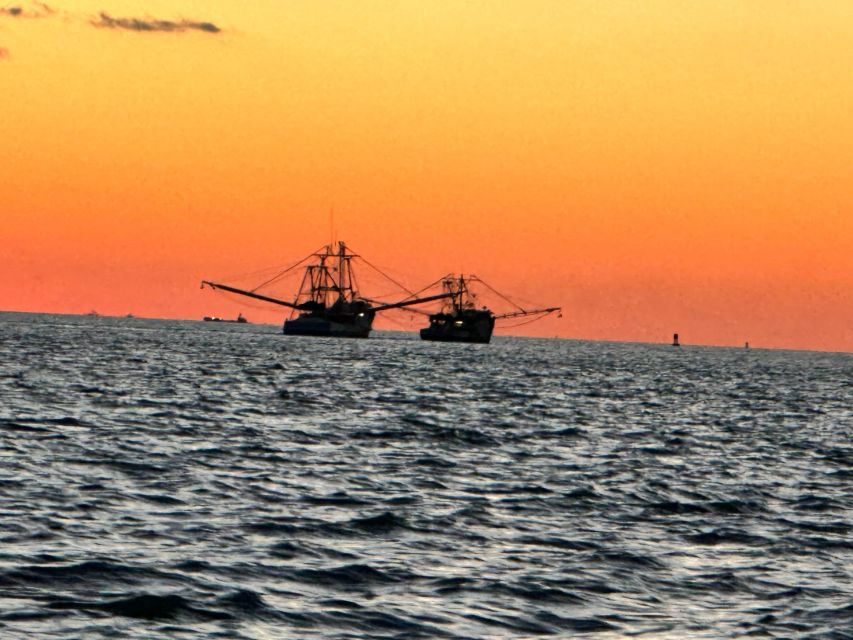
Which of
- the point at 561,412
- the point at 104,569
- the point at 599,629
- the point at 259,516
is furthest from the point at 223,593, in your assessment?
the point at 561,412

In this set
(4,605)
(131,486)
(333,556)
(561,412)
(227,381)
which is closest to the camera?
(4,605)

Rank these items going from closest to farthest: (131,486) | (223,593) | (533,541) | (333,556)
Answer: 1. (223,593)
2. (333,556)
3. (533,541)
4. (131,486)

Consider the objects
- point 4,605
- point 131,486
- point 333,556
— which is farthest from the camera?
point 131,486

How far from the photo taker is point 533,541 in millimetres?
21344

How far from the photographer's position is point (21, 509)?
2189cm

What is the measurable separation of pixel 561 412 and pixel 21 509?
3467 centimetres

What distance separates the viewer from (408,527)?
2212 centimetres

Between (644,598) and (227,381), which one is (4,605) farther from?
(227,381)

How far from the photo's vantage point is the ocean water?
1594 centimetres

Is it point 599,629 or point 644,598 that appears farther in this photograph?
point 644,598

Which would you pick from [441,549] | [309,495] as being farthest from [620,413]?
[441,549]

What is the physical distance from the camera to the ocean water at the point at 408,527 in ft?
52.3

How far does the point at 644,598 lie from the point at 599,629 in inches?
76.4

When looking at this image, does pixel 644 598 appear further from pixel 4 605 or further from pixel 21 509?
pixel 21 509
